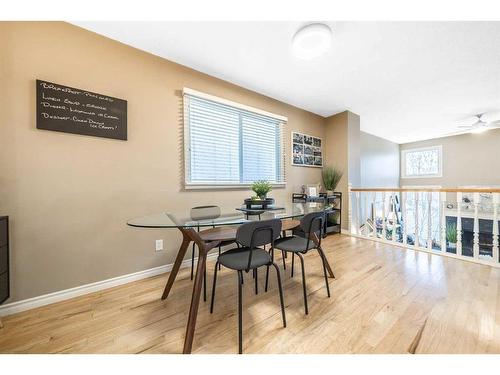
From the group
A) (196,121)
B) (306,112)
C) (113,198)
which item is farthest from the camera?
(306,112)

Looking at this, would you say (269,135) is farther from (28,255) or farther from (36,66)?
(28,255)

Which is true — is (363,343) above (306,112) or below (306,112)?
below

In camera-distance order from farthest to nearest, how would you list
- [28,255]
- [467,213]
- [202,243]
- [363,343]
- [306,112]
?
[467,213]
[306,112]
[28,255]
[202,243]
[363,343]

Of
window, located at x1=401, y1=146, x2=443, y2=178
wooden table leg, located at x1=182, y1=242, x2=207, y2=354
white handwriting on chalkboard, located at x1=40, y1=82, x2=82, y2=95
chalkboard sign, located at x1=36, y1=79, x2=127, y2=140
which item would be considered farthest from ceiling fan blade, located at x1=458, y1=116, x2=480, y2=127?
white handwriting on chalkboard, located at x1=40, y1=82, x2=82, y2=95

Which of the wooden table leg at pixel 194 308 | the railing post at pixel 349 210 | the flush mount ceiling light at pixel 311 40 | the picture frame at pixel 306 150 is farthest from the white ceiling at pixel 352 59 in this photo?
the wooden table leg at pixel 194 308

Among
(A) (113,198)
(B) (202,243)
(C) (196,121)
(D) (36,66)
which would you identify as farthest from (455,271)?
(D) (36,66)

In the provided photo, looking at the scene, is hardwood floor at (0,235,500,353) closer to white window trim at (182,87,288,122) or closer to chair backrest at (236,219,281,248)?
chair backrest at (236,219,281,248)

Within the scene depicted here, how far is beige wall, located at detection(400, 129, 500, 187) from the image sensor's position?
15.9 ft

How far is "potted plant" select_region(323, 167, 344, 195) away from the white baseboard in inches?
120

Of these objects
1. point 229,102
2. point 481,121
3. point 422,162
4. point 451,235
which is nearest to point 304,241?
point 229,102

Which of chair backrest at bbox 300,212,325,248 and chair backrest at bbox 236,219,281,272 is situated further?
chair backrest at bbox 300,212,325,248

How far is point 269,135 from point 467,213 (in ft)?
20.0

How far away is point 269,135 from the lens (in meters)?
3.08

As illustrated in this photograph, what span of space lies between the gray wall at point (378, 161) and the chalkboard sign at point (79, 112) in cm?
512
